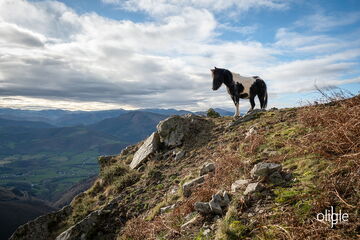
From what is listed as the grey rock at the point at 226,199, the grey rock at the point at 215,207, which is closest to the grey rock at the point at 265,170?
the grey rock at the point at 226,199

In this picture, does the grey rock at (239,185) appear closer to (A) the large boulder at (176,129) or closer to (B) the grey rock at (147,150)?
(A) the large boulder at (176,129)

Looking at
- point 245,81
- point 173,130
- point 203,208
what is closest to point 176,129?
point 173,130

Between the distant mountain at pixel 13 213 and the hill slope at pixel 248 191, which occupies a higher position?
the hill slope at pixel 248 191

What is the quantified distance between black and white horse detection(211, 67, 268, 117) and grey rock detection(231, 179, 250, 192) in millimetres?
11359

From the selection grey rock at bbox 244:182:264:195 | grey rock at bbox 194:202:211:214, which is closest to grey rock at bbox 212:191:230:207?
grey rock at bbox 194:202:211:214

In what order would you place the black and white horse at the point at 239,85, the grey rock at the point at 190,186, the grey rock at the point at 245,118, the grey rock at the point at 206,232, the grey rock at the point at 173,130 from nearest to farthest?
the grey rock at the point at 206,232 → the grey rock at the point at 190,186 → the grey rock at the point at 245,118 → the grey rock at the point at 173,130 → the black and white horse at the point at 239,85

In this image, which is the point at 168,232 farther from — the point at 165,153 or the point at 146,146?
the point at 146,146

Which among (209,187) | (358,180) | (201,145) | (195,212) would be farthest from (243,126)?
(358,180)

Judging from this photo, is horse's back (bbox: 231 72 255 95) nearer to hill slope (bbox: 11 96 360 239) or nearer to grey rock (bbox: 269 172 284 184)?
hill slope (bbox: 11 96 360 239)

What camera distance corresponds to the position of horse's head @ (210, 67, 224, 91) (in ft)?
57.9

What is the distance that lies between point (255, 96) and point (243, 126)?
16.1 feet

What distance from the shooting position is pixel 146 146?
1593cm

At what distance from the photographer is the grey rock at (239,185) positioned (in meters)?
6.26
